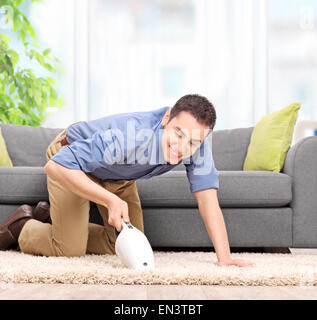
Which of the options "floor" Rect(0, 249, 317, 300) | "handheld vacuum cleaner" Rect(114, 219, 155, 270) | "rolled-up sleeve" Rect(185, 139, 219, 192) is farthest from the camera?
"rolled-up sleeve" Rect(185, 139, 219, 192)

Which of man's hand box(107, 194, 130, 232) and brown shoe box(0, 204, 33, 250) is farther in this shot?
brown shoe box(0, 204, 33, 250)

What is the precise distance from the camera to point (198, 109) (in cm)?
142

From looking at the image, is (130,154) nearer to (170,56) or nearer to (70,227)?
(70,227)

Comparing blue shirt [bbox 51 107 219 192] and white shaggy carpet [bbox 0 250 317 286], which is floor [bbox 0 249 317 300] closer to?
white shaggy carpet [bbox 0 250 317 286]

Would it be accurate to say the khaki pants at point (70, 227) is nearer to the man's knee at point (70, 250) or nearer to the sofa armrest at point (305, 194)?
the man's knee at point (70, 250)

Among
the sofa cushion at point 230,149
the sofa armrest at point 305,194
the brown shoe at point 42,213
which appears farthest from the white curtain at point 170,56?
the brown shoe at point 42,213

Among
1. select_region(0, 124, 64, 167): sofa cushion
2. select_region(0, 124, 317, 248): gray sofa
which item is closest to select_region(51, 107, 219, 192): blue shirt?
select_region(0, 124, 317, 248): gray sofa

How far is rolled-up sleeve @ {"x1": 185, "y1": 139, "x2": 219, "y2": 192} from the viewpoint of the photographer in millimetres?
1602

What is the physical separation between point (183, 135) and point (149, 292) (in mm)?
515

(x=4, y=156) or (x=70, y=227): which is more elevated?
(x=4, y=156)

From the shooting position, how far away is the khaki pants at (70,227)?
1.75m

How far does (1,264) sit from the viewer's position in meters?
1.46

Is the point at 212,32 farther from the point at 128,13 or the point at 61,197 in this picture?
the point at 61,197

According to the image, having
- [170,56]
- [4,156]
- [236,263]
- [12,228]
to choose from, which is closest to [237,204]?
[236,263]
